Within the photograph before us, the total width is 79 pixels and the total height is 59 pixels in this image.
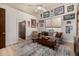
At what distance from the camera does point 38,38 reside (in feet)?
8.93

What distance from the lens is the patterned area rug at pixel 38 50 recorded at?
2668mm

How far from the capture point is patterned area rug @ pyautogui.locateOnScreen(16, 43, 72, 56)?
105 inches

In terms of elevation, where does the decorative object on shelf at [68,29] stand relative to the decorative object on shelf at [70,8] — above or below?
below

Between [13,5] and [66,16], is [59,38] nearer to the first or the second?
[66,16]

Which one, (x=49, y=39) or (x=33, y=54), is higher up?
(x=49, y=39)

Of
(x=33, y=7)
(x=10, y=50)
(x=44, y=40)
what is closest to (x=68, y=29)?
(x=44, y=40)

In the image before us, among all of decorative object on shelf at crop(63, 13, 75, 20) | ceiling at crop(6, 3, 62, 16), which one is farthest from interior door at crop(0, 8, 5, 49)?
decorative object on shelf at crop(63, 13, 75, 20)

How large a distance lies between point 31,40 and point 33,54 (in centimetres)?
32

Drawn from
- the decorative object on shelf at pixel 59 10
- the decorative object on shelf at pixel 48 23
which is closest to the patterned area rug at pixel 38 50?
the decorative object on shelf at pixel 48 23

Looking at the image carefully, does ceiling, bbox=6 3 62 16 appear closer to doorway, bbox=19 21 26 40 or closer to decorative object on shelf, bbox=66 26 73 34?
doorway, bbox=19 21 26 40

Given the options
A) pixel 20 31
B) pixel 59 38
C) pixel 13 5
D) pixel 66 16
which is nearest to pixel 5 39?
pixel 20 31

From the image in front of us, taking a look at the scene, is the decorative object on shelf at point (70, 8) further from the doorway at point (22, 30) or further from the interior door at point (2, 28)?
the interior door at point (2, 28)

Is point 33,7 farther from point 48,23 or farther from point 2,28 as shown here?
point 2,28

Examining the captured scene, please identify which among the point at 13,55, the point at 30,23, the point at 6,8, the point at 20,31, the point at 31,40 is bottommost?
the point at 13,55
